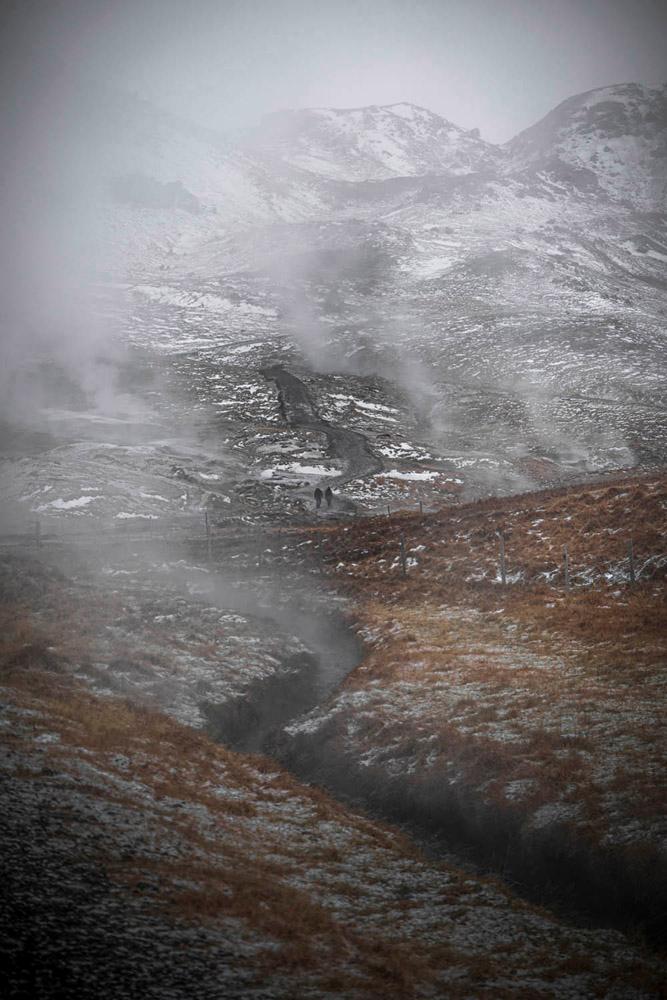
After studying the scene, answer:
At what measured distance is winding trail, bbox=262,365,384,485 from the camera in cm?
10912

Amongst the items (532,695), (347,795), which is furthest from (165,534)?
(347,795)

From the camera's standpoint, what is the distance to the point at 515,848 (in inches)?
653

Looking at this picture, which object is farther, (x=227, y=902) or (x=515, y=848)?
(x=515, y=848)

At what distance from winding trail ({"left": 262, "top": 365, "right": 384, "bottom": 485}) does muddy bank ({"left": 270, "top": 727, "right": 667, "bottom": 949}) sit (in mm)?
81136

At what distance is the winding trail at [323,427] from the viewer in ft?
358

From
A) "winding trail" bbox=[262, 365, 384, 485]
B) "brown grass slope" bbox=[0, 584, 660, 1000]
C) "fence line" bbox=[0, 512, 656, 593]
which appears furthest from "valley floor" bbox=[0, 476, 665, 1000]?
"winding trail" bbox=[262, 365, 384, 485]

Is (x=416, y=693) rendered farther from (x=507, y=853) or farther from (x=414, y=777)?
(x=507, y=853)

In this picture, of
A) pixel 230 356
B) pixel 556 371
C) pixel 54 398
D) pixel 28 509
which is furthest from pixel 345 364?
pixel 28 509

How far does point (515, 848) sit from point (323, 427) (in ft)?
378

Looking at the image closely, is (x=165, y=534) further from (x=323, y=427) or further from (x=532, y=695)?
(x=323, y=427)

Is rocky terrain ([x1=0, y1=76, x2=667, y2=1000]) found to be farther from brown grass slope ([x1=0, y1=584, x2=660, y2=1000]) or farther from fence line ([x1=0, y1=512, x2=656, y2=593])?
fence line ([x1=0, y1=512, x2=656, y2=593])

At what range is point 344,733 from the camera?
24125mm

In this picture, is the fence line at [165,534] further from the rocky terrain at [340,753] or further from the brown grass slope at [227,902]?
the brown grass slope at [227,902]

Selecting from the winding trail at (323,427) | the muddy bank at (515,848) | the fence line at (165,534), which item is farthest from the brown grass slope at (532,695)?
the winding trail at (323,427)
